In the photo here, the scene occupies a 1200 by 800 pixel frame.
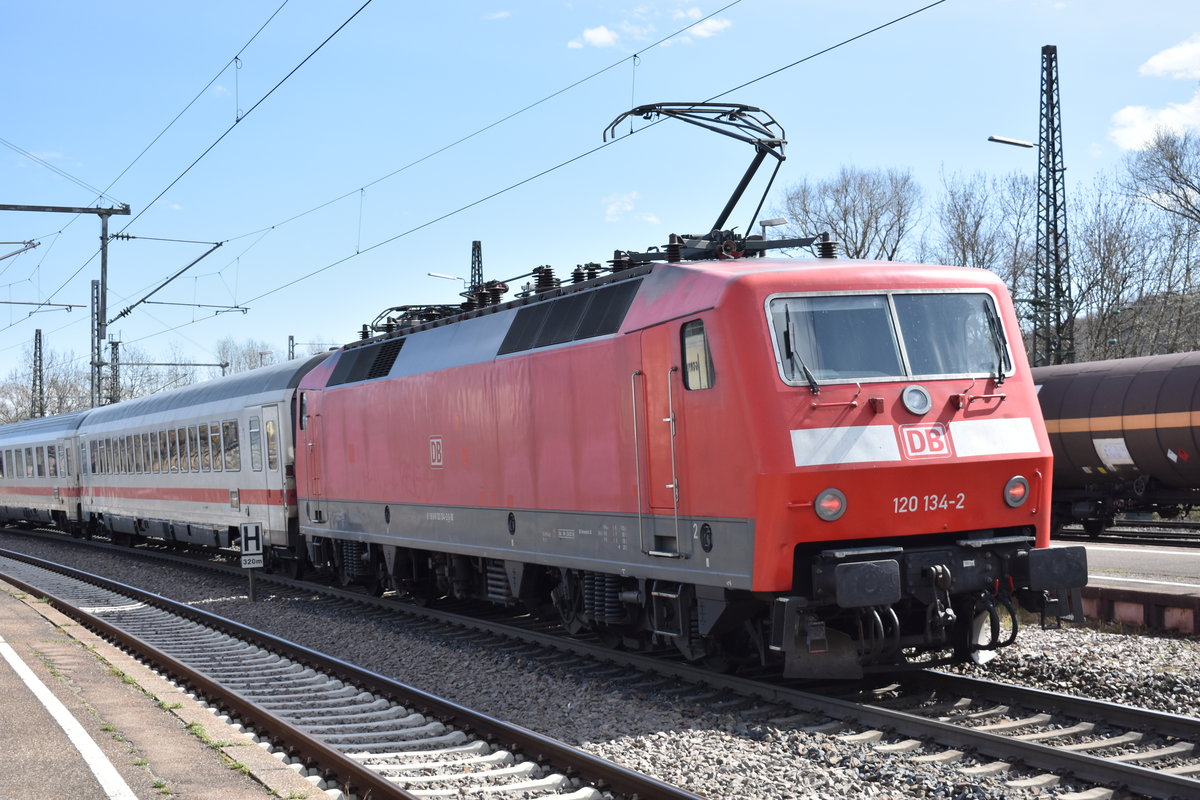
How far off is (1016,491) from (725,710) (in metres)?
2.81

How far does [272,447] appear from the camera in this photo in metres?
19.3

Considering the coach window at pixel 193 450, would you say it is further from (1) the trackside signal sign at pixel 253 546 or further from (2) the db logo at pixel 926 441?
(2) the db logo at pixel 926 441

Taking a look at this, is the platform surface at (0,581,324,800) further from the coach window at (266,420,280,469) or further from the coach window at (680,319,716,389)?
the coach window at (266,420,280,469)

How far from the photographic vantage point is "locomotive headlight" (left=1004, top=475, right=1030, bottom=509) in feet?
29.4

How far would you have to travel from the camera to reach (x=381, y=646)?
1302cm

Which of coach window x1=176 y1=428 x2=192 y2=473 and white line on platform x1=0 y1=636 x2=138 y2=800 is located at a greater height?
coach window x1=176 y1=428 x2=192 y2=473

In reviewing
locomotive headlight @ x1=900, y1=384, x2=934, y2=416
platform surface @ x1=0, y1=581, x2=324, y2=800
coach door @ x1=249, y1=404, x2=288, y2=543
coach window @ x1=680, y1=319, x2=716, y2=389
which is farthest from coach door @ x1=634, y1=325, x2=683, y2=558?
coach door @ x1=249, y1=404, x2=288, y2=543

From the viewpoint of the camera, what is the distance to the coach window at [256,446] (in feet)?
64.6

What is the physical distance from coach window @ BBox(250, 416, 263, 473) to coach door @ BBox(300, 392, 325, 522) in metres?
1.95

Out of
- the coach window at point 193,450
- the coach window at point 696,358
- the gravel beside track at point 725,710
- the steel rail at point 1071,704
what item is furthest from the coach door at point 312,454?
the steel rail at point 1071,704

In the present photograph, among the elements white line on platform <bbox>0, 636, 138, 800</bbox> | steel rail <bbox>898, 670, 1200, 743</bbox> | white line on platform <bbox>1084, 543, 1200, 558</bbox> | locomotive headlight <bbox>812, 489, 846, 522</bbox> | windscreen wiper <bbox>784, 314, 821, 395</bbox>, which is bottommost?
white line on platform <bbox>1084, 543, 1200, 558</bbox>

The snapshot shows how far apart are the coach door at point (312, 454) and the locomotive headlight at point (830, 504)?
34.9 feet

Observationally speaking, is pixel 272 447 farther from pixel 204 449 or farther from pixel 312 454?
pixel 204 449

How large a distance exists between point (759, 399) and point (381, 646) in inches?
254
